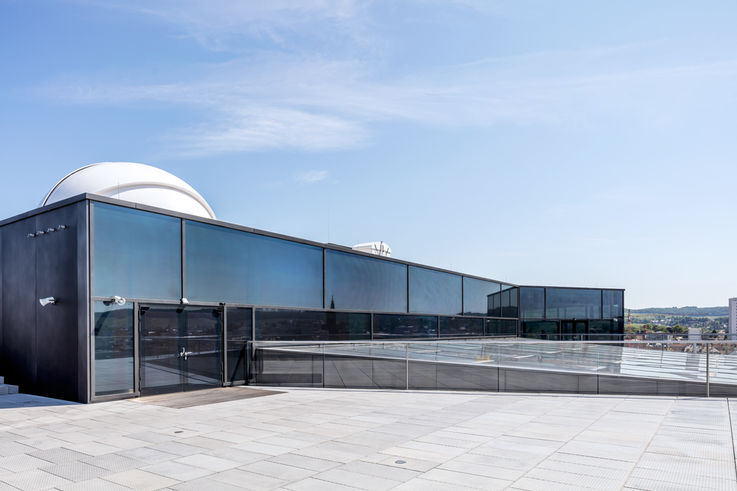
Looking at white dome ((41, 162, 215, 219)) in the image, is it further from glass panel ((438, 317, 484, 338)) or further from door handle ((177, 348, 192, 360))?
glass panel ((438, 317, 484, 338))

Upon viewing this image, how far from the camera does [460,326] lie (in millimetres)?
28328

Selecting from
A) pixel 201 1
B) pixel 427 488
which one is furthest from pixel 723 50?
pixel 201 1

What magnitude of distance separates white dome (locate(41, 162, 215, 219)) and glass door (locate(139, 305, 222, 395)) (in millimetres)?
5283

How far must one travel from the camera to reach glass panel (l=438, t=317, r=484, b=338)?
87.2 ft

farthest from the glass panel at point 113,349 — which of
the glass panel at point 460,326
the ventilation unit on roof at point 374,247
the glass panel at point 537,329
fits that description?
the glass panel at point 537,329

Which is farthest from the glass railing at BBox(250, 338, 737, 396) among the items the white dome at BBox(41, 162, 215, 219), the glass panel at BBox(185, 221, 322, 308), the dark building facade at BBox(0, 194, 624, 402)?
the white dome at BBox(41, 162, 215, 219)

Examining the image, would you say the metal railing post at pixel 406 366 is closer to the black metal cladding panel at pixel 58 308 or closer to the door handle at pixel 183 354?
the door handle at pixel 183 354

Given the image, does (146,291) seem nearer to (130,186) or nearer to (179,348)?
(179,348)

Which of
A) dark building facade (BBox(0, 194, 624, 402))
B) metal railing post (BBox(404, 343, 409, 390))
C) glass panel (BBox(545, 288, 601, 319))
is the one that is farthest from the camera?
glass panel (BBox(545, 288, 601, 319))

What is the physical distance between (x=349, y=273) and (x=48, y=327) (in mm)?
9911

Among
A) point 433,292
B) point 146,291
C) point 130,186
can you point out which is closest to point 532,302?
point 433,292

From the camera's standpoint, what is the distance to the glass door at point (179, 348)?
40.5 ft

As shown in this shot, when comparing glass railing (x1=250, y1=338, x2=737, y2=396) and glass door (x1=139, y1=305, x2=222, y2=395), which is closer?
glass railing (x1=250, y1=338, x2=737, y2=396)

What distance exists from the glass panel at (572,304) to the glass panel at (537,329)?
26.5 inches
